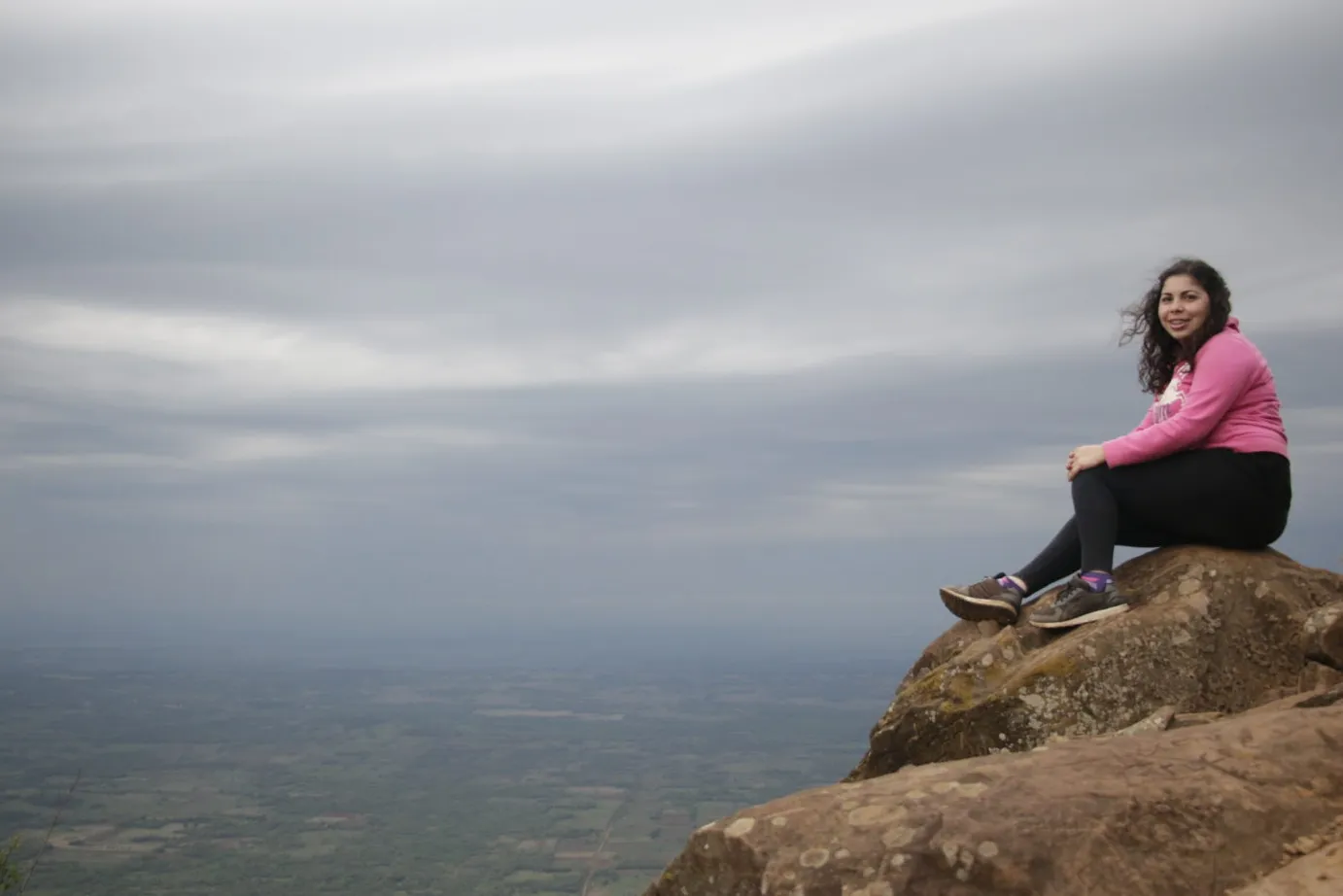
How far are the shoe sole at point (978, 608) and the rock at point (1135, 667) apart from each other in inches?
19.3

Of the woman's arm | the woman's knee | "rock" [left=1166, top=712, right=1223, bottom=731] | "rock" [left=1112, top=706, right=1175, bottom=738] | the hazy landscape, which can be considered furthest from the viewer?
the hazy landscape

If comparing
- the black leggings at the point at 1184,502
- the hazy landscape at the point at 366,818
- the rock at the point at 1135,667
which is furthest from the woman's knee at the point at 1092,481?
the hazy landscape at the point at 366,818

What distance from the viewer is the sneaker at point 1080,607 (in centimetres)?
1013

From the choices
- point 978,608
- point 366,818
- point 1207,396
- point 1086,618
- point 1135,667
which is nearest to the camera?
point 1135,667

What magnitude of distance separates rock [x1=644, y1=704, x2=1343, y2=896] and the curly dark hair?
14.8 feet

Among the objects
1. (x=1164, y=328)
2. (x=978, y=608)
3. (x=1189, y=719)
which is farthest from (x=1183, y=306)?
(x=1189, y=719)

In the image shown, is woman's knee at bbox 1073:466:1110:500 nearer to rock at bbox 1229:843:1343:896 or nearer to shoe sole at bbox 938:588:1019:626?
shoe sole at bbox 938:588:1019:626

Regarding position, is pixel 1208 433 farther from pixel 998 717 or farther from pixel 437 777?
pixel 437 777

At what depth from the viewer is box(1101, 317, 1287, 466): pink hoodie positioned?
32.5ft

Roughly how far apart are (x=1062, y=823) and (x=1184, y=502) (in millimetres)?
5300

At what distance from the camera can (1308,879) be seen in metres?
5.66

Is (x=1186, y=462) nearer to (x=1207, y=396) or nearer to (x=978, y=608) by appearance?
(x=1207, y=396)

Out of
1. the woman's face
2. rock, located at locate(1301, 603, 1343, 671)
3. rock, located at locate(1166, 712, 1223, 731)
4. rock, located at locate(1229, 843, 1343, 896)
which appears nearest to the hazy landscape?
the woman's face

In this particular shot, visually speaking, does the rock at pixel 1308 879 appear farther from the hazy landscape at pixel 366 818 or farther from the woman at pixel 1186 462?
the hazy landscape at pixel 366 818
